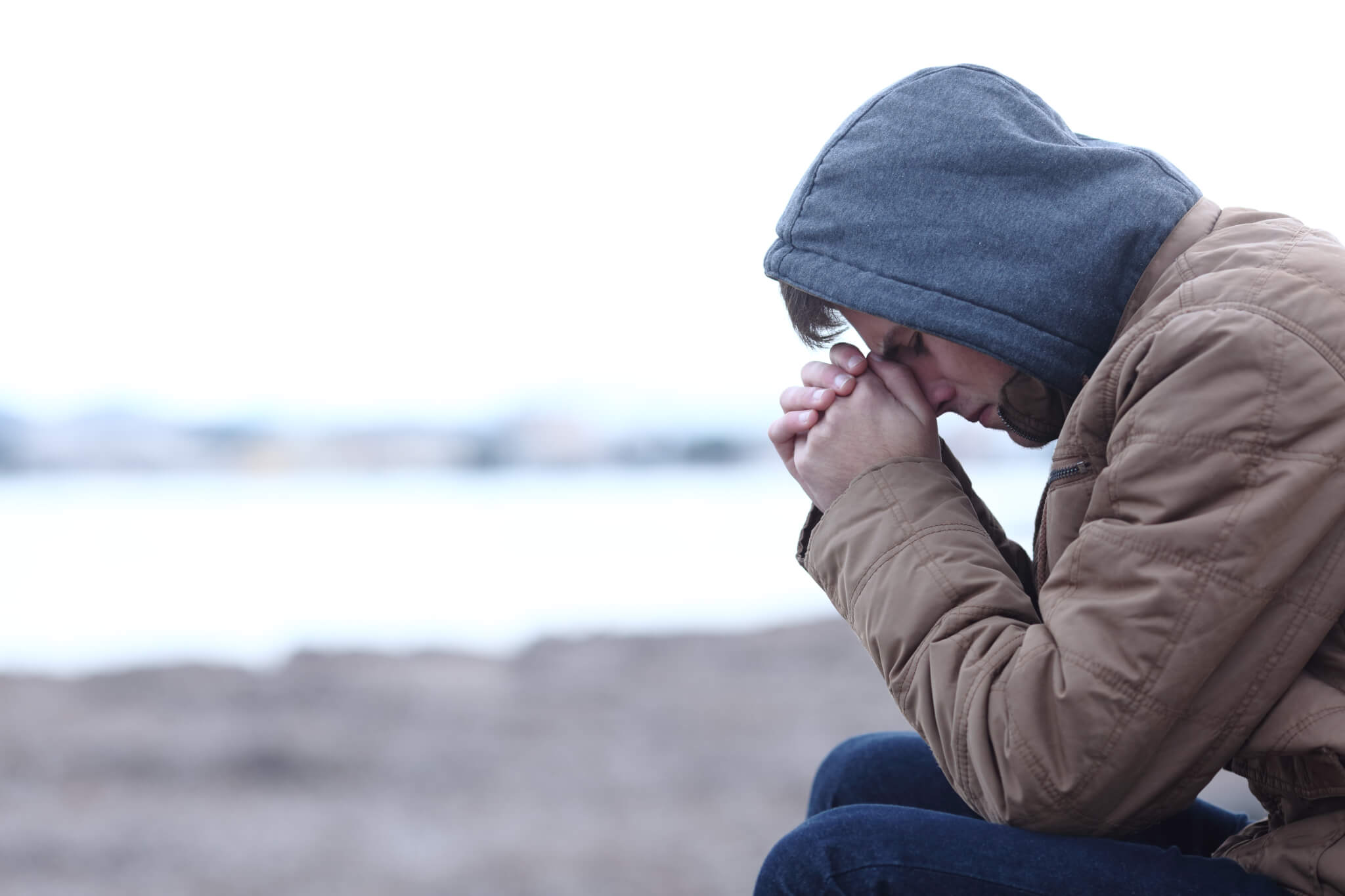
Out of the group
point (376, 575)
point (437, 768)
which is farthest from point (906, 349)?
point (376, 575)

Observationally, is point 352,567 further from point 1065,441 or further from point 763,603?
point 1065,441

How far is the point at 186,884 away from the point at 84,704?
1.83 meters

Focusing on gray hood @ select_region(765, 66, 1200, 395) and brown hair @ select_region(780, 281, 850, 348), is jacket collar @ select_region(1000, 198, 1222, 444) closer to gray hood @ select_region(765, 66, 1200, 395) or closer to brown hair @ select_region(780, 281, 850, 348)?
gray hood @ select_region(765, 66, 1200, 395)

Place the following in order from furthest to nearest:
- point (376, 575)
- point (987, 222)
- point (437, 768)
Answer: point (376, 575), point (437, 768), point (987, 222)

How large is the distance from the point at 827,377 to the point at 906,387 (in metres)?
0.08

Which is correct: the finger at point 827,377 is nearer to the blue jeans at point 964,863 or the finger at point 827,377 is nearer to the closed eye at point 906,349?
the closed eye at point 906,349

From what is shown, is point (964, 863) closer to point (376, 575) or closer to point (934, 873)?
point (934, 873)

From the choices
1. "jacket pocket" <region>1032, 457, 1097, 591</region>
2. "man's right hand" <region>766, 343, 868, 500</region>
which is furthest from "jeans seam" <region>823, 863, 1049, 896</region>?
"man's right hand" <region>766, 343, 868, 500</region>

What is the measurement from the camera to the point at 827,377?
1171mm

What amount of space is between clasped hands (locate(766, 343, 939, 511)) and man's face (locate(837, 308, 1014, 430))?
0.01m

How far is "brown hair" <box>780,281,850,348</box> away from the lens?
48.2 inches

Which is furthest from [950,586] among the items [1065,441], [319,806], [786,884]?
[319,806]

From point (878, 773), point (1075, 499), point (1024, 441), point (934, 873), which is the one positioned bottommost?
point (934, 873)

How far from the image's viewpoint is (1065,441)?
96 centimetres
